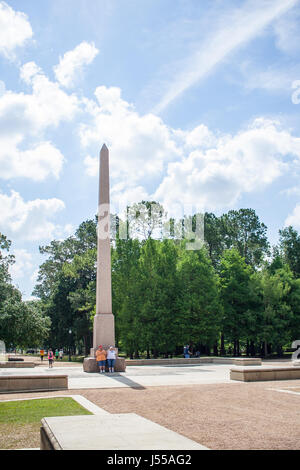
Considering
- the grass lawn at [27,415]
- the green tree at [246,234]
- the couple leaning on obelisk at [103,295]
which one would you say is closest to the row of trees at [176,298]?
the green tree at [246,234]

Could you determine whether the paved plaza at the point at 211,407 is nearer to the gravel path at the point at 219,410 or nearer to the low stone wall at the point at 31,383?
the gravel path at the point at 219,410

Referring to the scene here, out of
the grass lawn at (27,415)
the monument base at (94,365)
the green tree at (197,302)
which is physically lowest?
the monument base at (94,365)

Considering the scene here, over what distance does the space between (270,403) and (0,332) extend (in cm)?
2640

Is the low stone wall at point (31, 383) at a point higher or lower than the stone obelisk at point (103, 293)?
lower

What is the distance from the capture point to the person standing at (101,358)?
2197 centimetres

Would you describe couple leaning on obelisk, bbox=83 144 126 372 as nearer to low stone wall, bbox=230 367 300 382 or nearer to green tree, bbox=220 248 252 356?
low stone wall, bbox=230 367 300 382

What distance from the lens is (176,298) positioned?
40469 mm

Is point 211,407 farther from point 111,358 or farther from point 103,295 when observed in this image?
point 103,295

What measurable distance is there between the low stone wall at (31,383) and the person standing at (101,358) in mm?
6764

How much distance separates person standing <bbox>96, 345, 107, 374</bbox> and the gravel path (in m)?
6.95

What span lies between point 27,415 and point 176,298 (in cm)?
3125

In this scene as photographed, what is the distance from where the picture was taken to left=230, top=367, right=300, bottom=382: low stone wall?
18094mm

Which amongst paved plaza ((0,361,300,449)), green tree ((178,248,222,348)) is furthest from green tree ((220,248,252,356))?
paved plaza ((0,361,300,449))
